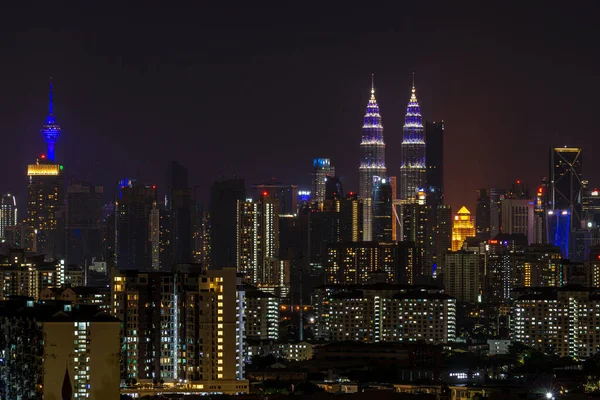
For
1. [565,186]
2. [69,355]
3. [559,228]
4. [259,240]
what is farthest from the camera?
[565,186]

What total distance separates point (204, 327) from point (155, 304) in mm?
1711

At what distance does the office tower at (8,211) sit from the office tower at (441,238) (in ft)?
51.8

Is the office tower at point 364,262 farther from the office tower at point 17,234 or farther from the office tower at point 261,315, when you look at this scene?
the office tower at point 261,315

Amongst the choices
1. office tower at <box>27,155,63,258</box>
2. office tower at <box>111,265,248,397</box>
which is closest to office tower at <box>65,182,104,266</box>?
office tower at <box>27,155,63,258</box>

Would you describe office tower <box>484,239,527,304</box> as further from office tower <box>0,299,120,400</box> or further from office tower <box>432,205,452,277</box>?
office tower <box>0,299,120,400</box>

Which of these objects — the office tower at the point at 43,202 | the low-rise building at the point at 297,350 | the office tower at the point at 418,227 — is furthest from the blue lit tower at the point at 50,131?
the low-rise building at the point at 297,350

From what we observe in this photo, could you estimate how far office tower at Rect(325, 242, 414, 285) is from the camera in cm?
6525

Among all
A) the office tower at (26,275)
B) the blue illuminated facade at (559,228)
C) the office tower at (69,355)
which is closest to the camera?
the office tower at (69,355)

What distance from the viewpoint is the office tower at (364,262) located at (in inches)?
2569

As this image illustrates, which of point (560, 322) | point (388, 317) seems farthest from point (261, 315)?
point (560, 322)

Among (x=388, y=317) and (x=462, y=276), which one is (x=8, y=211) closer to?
(x=462, y=276)

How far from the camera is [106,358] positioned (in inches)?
1104

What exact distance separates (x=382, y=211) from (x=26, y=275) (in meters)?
30.3

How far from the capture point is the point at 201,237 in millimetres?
68625
